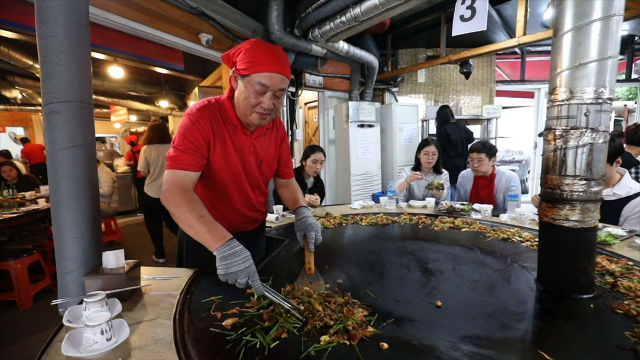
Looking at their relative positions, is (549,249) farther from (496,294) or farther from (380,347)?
(380,347)

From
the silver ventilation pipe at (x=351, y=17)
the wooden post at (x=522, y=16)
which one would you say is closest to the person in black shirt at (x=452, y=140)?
the wooden post at (x=522, y=16)

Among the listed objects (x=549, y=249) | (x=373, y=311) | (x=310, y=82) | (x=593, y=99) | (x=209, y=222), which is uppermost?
(x=310, y=82)

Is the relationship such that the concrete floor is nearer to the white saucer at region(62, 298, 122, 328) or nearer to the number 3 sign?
the white saucer at region(62, 298, 122, 328)

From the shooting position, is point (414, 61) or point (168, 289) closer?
point (168, 289)

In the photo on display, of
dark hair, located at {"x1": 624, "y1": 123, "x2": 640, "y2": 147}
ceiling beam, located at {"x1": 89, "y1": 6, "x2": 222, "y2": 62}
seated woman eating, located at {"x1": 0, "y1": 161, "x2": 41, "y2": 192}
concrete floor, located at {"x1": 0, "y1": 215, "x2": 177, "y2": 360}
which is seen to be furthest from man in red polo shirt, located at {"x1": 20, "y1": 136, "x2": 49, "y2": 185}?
dark hair, located at {"x1": 624, "y1": 123, "x2": 640, "y2": 147}

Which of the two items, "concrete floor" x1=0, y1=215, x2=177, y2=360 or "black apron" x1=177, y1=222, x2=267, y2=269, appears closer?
"black apron" x1=177, y1=222, x2=267, y2=269

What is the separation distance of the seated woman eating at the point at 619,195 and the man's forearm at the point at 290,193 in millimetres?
2316

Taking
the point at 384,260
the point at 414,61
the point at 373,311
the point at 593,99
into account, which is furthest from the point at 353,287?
the point at 414,61

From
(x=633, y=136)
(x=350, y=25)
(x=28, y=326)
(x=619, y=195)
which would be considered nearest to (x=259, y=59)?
(x=350, y=25)

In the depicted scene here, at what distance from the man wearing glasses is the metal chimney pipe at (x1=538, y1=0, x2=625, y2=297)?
5.91 feet

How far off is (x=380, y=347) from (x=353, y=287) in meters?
0.43

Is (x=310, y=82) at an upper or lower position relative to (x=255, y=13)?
lower

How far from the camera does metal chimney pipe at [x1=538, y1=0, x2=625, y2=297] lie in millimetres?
1199

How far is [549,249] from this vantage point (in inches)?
53.9
